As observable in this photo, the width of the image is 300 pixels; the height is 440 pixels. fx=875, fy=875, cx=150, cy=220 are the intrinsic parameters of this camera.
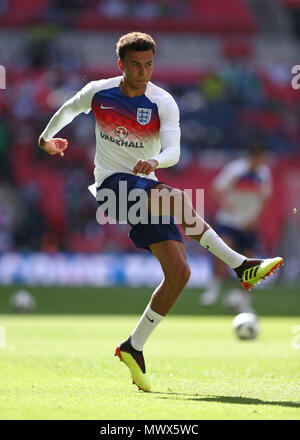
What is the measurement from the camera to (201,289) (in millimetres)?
18609

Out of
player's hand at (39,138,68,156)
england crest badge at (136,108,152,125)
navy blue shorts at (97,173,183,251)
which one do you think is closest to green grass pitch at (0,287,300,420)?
navy blue shorts at (97,173,183,251)

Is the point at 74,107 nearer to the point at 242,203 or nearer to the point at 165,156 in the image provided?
the point at 165,156

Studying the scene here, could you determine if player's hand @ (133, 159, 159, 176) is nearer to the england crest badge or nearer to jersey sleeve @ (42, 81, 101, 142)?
the england crest badge

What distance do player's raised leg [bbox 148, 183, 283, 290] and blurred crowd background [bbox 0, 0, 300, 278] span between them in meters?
15.6

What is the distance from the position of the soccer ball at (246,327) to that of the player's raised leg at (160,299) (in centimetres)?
382

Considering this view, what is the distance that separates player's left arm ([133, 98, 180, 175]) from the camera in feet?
17.6

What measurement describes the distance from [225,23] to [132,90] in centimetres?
2425

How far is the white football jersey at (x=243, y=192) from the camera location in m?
12.4

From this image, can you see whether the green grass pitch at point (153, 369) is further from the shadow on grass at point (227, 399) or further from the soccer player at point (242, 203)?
the soccer player at point (242, 203)

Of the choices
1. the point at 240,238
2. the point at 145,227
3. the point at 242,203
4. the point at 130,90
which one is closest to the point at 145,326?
the point at 145,227

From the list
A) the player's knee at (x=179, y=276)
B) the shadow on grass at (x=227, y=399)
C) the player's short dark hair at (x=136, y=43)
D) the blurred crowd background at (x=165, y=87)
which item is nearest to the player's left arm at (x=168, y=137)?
the player's short dark hair at (x=136, y=43)
